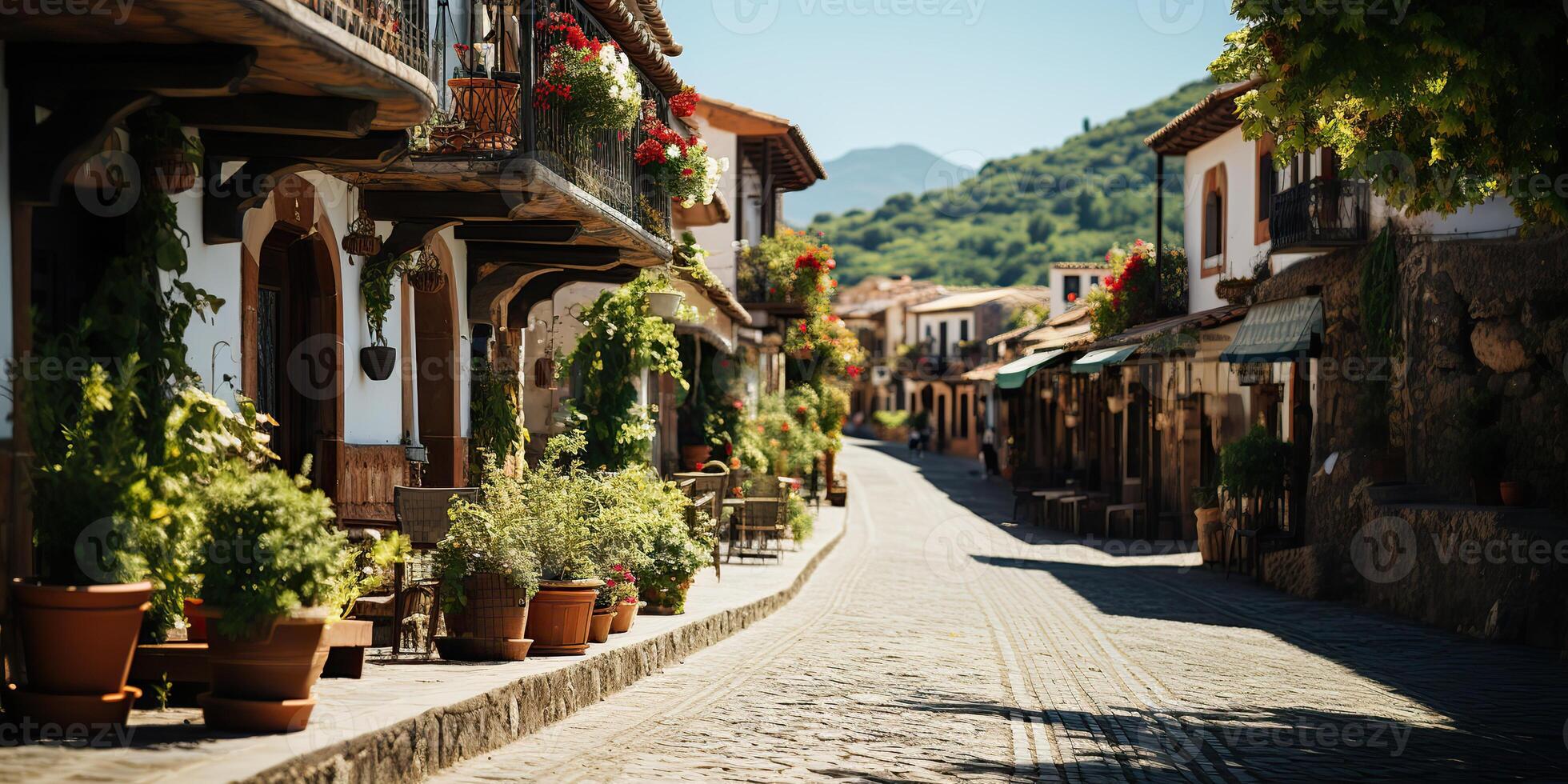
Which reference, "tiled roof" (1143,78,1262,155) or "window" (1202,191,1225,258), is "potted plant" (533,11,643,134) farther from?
"window" (1202,191,1225,258)

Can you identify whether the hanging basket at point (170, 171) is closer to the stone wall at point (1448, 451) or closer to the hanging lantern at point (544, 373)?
the hanging lantern at point (544, 373)

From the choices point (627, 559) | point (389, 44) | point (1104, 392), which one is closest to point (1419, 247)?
point (627, 559)

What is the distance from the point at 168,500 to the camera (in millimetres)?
6590

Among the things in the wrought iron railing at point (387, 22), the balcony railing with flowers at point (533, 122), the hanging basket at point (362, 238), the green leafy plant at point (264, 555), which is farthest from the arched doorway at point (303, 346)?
the green leafy plant at point (264, 555)

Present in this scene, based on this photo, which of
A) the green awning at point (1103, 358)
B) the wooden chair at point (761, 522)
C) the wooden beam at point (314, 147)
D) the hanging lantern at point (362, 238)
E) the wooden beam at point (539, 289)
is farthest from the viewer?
the green awning at point (1103, 358)

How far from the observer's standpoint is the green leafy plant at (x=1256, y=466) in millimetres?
19812

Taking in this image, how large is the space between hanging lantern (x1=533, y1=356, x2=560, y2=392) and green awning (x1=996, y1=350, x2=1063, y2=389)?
11473 mm

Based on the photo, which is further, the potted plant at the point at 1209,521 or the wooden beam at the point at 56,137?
the potted plant at the point at 1209,521

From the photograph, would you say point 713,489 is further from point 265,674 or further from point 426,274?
point 265,674

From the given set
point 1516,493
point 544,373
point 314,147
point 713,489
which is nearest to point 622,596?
point 314,147

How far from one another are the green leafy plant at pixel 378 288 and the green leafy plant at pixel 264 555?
19.1 feet

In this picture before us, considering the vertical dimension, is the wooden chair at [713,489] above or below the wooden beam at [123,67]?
below

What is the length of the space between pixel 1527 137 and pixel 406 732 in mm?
7651

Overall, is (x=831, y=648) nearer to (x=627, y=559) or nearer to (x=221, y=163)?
(x=627, y=559)
